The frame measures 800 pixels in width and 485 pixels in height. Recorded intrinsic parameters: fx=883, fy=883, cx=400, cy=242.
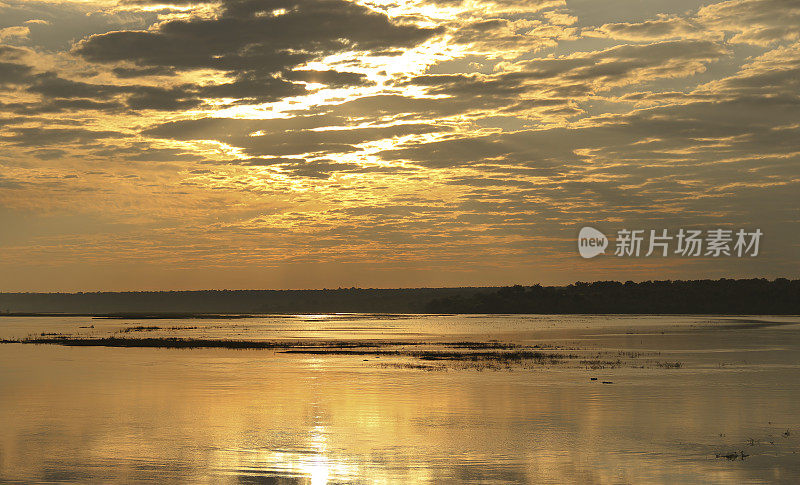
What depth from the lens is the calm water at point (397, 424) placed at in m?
22.3

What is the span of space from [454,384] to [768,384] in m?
15.0

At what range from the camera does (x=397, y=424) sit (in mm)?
30109

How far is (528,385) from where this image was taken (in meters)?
42.3

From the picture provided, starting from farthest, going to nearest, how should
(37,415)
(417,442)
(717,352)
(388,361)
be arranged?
(717,352) → (388,361) → (37,415) → (417,442)

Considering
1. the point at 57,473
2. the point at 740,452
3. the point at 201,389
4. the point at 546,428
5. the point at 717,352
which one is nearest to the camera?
the point at 57,473

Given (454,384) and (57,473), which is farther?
(454,384)

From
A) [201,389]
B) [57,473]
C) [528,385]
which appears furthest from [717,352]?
[57,473]

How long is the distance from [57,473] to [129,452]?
10.5ft

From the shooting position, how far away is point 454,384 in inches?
1695

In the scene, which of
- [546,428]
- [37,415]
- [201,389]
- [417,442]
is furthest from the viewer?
[201,389]

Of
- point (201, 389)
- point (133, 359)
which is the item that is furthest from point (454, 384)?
point (133, 359)

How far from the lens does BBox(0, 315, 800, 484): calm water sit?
878 inches

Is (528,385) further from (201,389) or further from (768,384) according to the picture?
(201,389)

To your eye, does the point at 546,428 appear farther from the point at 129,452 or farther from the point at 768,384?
the point at 768,384
